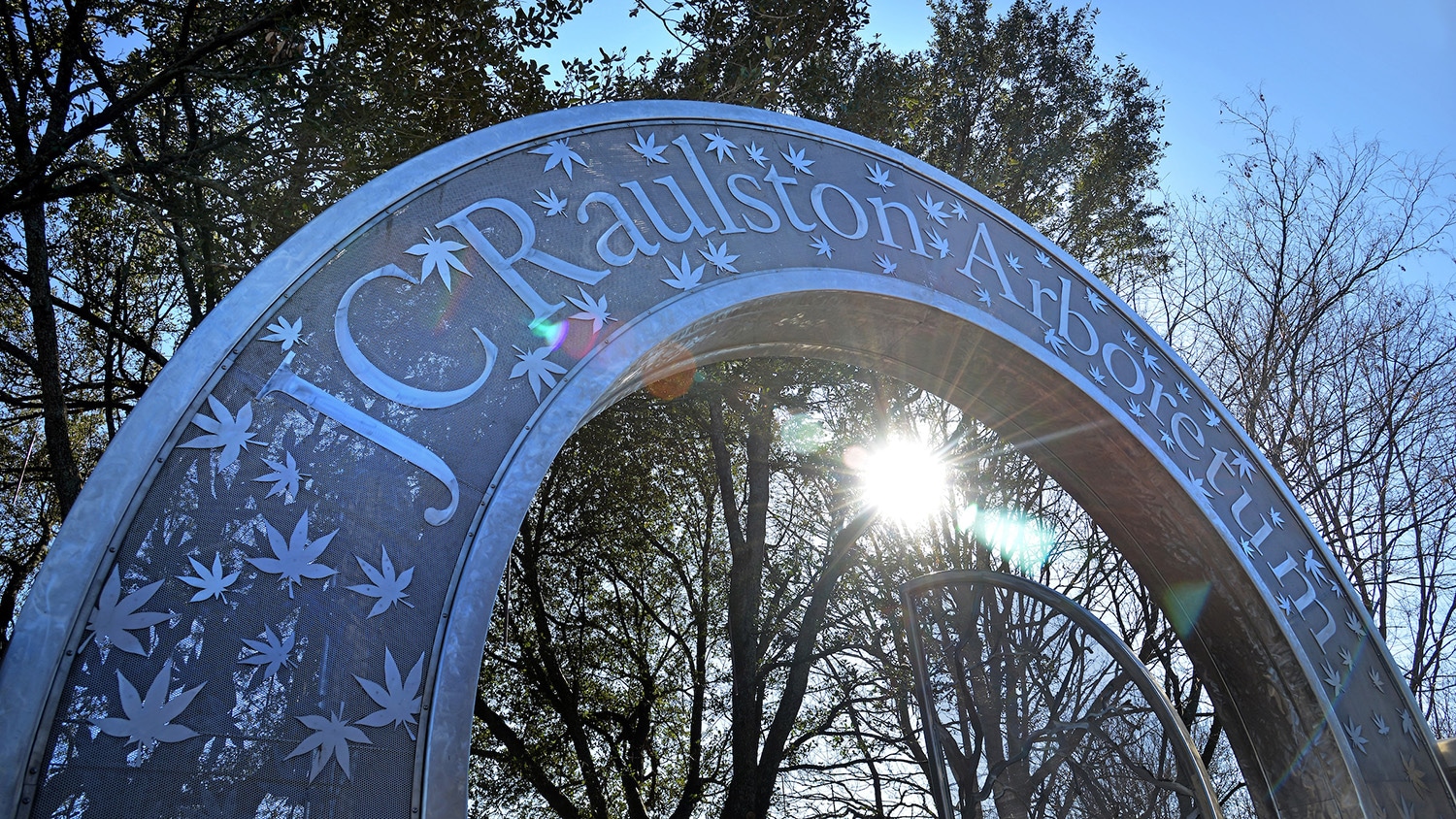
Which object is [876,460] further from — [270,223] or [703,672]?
[270,223]

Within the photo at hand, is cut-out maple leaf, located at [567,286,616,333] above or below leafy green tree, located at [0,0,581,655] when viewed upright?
below

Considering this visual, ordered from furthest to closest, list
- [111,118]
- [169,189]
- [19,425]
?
1. [19,425]
2. [169,189]
3. [111,118]

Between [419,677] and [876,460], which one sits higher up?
[876,460]

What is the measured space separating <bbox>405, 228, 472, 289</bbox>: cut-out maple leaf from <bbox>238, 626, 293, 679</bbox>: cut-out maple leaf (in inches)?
42.2

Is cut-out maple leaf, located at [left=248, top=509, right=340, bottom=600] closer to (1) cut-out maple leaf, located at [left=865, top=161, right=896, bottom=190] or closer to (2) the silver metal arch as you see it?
(2) the silver metal arch

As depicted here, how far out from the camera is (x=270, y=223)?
5715mm

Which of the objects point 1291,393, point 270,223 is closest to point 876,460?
point 1291,393

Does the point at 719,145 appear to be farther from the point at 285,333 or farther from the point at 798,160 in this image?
the point at 285,333

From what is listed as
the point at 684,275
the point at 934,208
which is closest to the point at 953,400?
the point at 934,208

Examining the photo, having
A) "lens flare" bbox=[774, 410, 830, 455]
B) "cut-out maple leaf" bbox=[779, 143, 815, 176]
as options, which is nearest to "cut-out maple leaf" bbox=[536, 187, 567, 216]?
"cut-out maple leaf" bbox=[779, 143, 815, 176]

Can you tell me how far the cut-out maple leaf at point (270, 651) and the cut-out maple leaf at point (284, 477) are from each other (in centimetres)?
33

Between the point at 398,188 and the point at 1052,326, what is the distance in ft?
9.46

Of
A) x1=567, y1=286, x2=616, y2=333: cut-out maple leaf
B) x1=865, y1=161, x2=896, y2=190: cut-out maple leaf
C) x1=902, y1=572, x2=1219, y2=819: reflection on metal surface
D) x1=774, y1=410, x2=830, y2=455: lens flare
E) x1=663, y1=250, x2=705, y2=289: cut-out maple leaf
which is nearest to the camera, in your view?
x1=567, y1=286, x2=616, y2=333: cut-out maple leaf

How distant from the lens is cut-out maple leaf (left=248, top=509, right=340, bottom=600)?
238 cm
